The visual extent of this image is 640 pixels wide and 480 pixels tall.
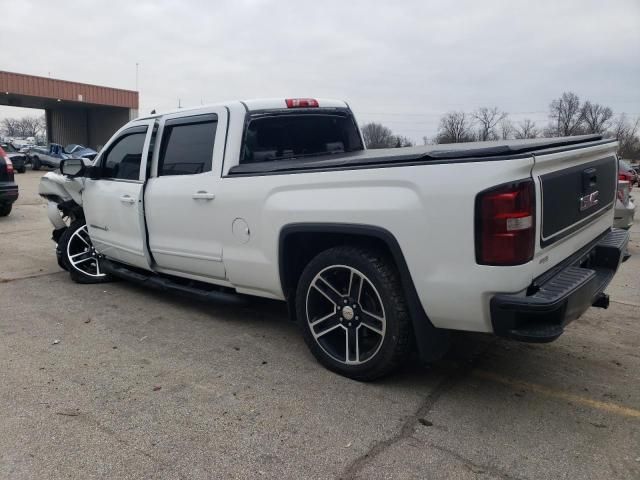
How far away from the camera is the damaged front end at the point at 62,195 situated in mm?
6199

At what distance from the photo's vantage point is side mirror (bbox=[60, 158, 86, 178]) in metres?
5.66

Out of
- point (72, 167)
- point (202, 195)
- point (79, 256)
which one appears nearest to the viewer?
point (202, 195)

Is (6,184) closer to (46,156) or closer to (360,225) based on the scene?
(360,225)

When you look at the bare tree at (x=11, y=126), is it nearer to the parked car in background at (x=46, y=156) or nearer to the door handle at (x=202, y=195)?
the parked car in background at (x=46, y=156)

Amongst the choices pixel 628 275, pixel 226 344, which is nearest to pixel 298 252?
pixel 226 344

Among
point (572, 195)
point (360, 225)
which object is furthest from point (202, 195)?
point (572, 195)

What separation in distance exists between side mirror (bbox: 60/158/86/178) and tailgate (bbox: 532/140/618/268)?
15.2ft

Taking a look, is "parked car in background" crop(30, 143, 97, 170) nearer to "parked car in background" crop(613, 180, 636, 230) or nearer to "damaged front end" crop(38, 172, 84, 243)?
"damaged front end" crop(38, 172, 84, 243)

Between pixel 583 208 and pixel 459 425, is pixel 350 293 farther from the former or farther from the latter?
pixel 583 208

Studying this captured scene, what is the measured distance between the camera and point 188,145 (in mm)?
4703

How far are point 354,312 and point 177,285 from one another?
2.07 m

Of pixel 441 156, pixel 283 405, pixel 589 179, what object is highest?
pixel 441 156

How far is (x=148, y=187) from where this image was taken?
16.3 feet

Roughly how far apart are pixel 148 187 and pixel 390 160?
2.71 meters
